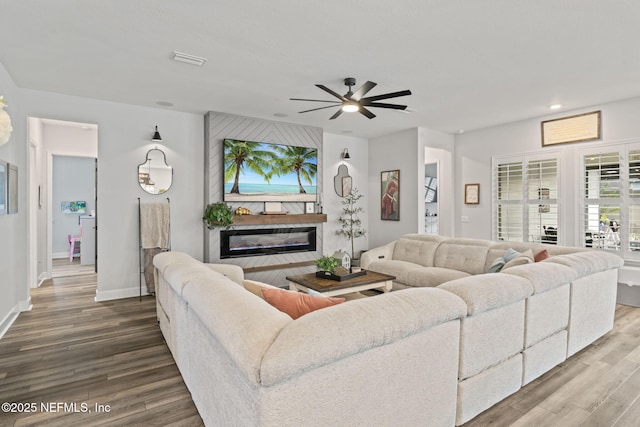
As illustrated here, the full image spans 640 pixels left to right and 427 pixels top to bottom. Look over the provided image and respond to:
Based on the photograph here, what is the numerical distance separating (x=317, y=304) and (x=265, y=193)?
164 inches

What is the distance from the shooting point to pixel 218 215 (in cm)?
507

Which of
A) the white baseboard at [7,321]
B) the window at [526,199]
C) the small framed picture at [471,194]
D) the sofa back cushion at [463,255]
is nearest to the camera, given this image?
the white baseboard at [7,321]

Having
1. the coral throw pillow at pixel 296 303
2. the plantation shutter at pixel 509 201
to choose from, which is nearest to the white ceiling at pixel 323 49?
the plantation shutter at pixel 509 201

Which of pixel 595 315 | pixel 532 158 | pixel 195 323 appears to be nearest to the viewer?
pixel 195 323

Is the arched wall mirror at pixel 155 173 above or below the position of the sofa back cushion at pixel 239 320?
above

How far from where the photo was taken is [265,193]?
5777 mm

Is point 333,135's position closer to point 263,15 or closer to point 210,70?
point 210,70

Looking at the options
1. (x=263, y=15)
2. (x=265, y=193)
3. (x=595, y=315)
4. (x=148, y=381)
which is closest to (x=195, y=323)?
(x=148, y=381)

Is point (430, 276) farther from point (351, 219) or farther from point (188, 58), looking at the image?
point (188, 58)

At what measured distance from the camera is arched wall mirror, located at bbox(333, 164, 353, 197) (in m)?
6.98

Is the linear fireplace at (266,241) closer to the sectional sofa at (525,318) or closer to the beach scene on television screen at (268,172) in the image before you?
the beach scene on television screen at (268,172)

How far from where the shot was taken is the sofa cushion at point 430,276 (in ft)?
Answer: 13.8

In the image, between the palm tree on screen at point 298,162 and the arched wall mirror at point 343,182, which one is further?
the arched wall mirror at point 343,182

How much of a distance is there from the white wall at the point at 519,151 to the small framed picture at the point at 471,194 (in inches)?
2.8
